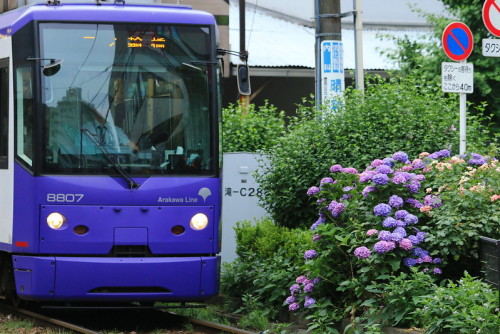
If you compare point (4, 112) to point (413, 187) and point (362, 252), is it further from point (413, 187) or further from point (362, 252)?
point (413, 187)

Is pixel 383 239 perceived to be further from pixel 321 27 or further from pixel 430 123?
pixel 321 27

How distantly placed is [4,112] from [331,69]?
15.4 ft

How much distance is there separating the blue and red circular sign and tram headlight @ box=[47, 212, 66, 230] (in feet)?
14.7

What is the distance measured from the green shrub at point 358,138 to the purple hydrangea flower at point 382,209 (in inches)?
94.7

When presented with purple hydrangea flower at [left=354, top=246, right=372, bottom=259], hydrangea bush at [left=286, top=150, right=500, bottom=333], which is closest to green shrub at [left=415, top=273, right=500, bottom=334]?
hydrangea bush at [left=286, top=150, right=500, bottom=333]

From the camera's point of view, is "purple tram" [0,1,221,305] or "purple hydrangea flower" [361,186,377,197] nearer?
"purple hydrangea flower" [361,186,377,197]

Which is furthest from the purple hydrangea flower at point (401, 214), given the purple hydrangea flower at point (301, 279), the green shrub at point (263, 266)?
the green shrub at point (263, 266)

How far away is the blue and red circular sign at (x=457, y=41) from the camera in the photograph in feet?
37.5

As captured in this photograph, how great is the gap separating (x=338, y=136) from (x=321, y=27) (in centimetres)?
219

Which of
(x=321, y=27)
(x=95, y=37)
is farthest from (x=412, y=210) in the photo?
(x=321, y=27)

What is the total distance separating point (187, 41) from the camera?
1115cm

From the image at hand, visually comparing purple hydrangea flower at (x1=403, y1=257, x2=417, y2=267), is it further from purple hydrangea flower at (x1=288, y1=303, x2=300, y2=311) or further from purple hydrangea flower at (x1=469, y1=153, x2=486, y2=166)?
purple hydrangea flower at (x1=469, y1=153, x2=486, y2=166)

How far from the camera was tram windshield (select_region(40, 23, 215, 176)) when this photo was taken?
424 inches

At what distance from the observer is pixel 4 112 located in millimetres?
11297
